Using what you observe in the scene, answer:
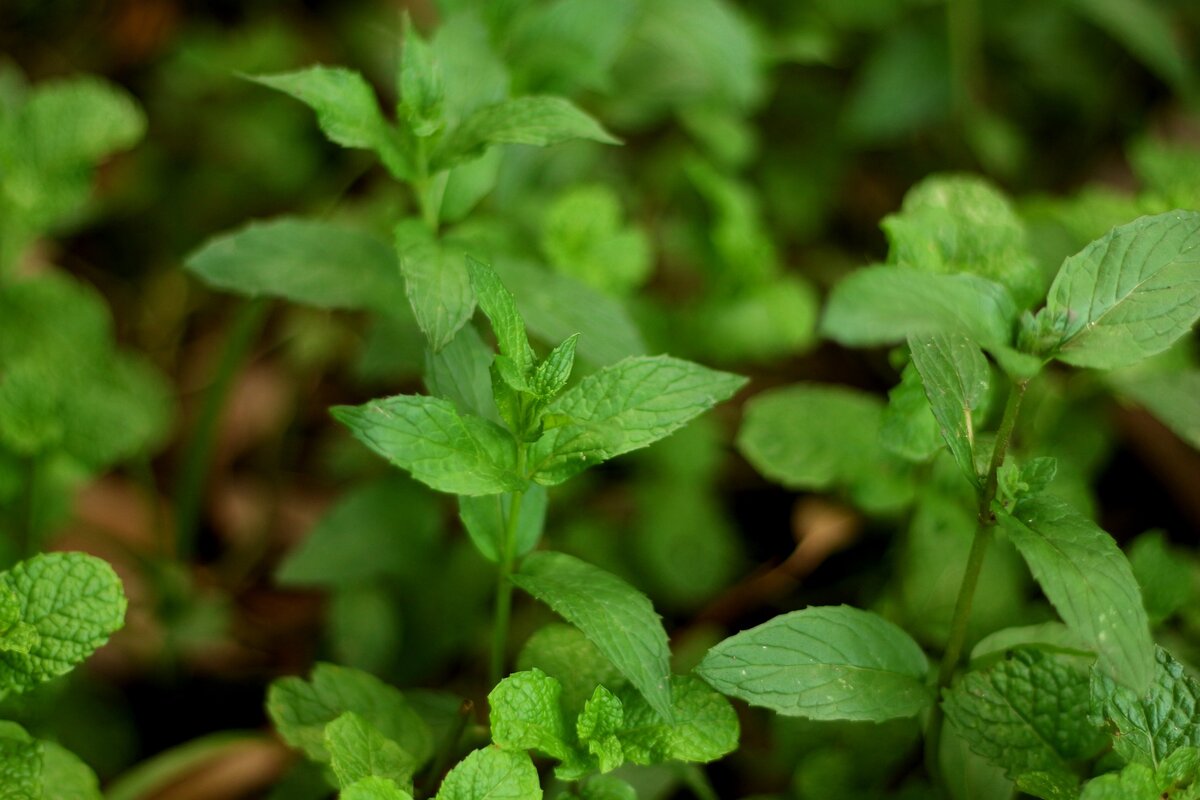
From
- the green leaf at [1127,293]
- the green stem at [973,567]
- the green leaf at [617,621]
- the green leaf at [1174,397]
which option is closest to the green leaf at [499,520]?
the green leaf at [617,621]

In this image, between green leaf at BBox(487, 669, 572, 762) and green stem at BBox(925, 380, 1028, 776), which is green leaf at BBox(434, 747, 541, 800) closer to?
green leaf at BBox(487, 669, 572, 762)

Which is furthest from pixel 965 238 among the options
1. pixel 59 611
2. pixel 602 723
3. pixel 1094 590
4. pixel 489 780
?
pixel 59 611

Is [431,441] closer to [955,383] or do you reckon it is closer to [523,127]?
[523,127]

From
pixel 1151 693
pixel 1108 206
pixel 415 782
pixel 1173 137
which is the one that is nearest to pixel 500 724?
pixel 415 782

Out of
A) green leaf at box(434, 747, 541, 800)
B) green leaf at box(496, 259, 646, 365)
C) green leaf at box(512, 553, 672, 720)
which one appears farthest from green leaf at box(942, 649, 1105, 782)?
green leaf at box(496, 259, 646, 365)

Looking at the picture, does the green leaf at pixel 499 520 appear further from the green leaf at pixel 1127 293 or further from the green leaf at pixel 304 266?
the green leaf at pixel 1127 293

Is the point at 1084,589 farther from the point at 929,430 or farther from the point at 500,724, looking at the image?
the point at 500,724
